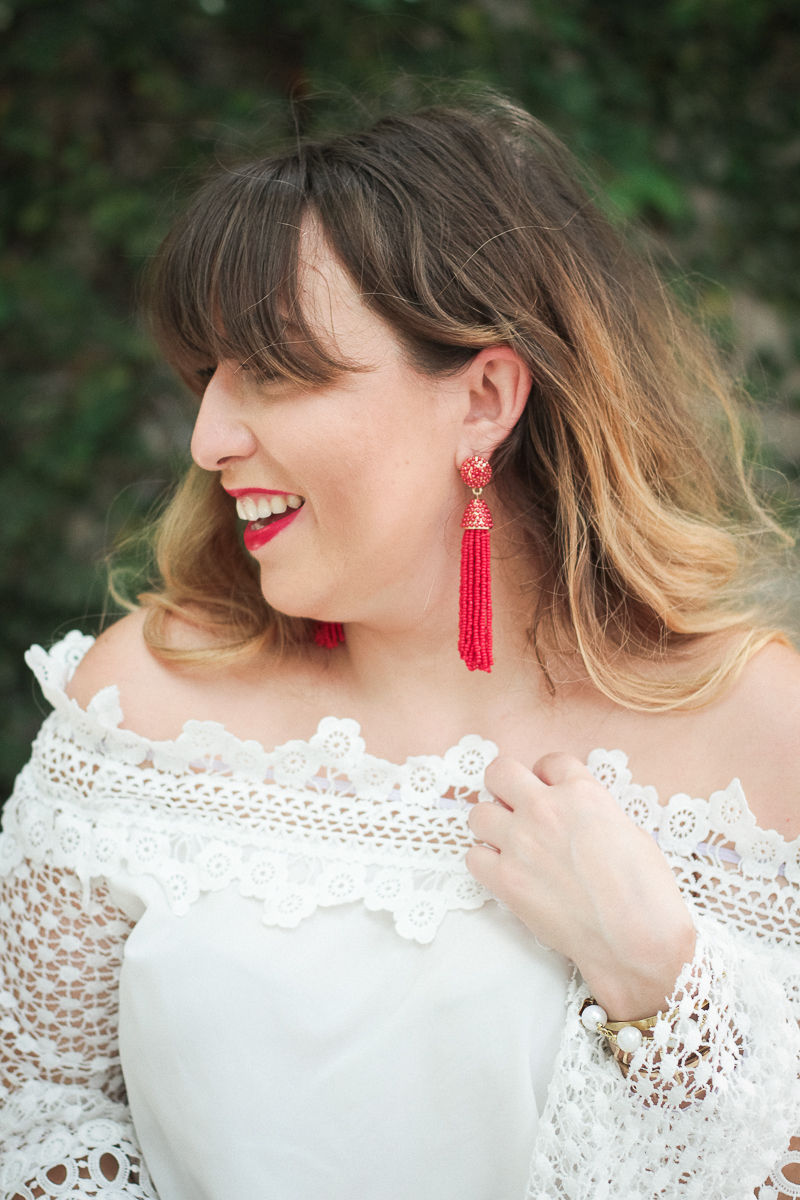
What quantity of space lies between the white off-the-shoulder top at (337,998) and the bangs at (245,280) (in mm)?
454

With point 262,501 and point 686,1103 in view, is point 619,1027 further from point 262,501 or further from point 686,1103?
point 262,501

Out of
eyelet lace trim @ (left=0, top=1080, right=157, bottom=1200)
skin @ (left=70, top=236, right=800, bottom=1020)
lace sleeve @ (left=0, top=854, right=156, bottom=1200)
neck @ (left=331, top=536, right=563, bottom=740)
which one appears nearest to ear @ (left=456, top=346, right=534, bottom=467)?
skin @ (left=70, top=236, right=800, bottom=1020)

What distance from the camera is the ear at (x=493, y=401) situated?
1206mm

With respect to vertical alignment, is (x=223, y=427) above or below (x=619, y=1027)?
above

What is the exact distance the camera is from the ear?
1.21 metres

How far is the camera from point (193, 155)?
2.18 m

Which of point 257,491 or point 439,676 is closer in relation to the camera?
point 257,491

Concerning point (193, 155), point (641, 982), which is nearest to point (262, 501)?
point (641, 982)

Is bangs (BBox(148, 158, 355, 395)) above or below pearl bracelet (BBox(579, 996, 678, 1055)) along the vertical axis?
above

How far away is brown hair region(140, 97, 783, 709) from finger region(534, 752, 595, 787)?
0.38ft

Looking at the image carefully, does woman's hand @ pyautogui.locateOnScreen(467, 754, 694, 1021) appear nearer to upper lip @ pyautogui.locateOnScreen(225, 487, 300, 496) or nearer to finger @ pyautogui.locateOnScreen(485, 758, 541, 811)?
finger @ pyautogui.locateOnScreen(485, 758, 541, 811)

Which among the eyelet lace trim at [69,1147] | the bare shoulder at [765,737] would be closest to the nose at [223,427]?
the bare shoulder at [765,737]

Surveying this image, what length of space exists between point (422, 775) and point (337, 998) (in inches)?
10.8

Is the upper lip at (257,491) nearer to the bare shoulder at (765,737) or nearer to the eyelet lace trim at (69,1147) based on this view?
the bare shoulder at (765,737)
